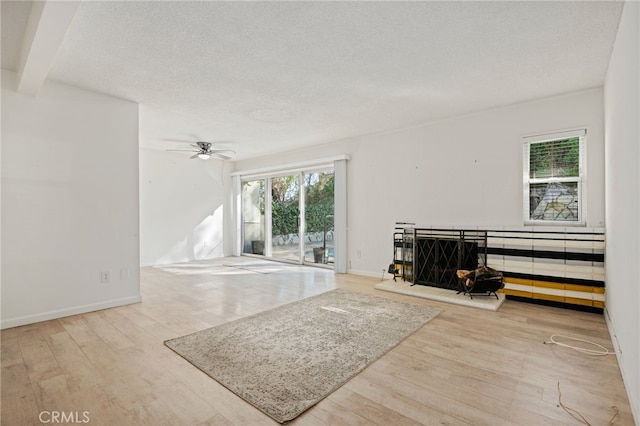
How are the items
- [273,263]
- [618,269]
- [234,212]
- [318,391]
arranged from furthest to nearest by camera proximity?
[234,212] < [273,263] < [618,269] < [318,391]

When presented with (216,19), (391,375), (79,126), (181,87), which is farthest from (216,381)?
(79,126)

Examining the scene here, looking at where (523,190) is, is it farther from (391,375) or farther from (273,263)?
(273,263)

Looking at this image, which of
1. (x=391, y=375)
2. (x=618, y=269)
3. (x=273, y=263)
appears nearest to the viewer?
(x=391, y=375)

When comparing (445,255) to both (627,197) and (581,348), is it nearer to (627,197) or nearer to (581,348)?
(581,348)

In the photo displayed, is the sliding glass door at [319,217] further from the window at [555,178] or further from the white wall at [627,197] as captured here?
the white wall at [627,197]

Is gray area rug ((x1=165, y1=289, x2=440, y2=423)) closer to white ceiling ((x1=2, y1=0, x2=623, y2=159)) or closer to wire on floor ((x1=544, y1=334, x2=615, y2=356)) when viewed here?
wire on floor ((x1=544, y1=334, x2=615, y2=356))

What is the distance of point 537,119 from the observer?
3.95 m

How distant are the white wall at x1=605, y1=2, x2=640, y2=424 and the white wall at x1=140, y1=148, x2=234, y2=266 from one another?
24.1 feet

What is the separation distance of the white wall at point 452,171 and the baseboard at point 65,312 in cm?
373

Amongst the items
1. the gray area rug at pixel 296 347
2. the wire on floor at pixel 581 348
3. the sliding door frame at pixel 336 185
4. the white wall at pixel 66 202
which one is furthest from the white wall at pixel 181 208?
the wire on floor at pixel 581 348

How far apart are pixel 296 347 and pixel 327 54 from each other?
2.63 metres

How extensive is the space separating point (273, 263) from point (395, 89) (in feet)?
15.8

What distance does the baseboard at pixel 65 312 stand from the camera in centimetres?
308

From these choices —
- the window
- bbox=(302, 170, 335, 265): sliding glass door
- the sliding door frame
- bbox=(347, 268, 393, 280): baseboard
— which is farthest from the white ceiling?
bbox=(347, 268, 393, 280): baseboard
